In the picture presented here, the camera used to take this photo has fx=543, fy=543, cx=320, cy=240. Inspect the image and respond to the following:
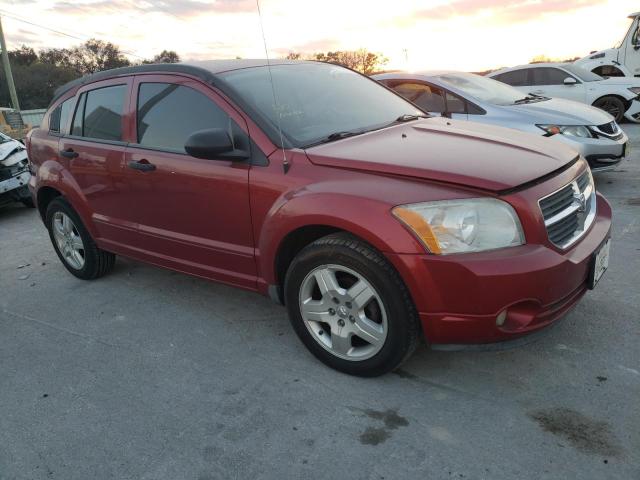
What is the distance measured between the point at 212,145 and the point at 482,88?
16.1 ft

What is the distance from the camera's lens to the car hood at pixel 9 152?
7580 millimetres

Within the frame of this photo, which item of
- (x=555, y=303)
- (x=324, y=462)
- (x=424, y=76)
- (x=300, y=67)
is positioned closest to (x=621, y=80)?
(x=424, y=76)

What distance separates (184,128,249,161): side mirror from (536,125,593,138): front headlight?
13.9 ft

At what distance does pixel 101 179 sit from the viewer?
13.0 ft

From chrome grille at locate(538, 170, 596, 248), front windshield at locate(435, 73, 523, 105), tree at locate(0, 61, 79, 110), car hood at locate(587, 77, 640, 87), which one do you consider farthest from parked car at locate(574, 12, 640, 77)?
tree at locate(0, 61, 79, 110)

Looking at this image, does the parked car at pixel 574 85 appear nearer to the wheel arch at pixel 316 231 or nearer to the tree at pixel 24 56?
Answer: the wheel arch at pixel 316 231

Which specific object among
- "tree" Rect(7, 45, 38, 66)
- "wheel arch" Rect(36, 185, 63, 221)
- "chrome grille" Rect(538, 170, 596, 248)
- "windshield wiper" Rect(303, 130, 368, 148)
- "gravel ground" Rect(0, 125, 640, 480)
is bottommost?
"gravel ground" Rect(0, 125, 640, 480)

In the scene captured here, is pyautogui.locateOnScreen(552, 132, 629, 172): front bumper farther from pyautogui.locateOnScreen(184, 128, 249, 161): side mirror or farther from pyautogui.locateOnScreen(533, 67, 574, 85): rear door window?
pyautogui.locateOnScreen(533, 67, 574, 85): rear door window

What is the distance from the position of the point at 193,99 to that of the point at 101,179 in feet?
3.56

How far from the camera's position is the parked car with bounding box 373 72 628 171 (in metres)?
5.96

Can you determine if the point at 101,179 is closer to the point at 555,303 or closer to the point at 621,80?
the point at 555,303

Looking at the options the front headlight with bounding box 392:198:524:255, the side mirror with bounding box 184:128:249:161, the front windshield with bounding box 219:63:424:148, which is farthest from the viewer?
the front windshield with bounding box 219:63:424:148

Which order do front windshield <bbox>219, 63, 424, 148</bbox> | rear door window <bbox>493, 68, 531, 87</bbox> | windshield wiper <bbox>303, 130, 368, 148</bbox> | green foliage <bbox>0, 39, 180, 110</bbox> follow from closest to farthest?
1. windshield wiper <bbox>303, 130, 368, 148</bbox>
2. front windshield <bbox>219, 63, 424, 148</bbox>
3. rear door window <bbox>493, 68, 531, 87</bbox>
4. green foliage <bbox>0, 39, 180, 110</bbox>

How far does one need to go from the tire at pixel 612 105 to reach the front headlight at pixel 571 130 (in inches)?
209
